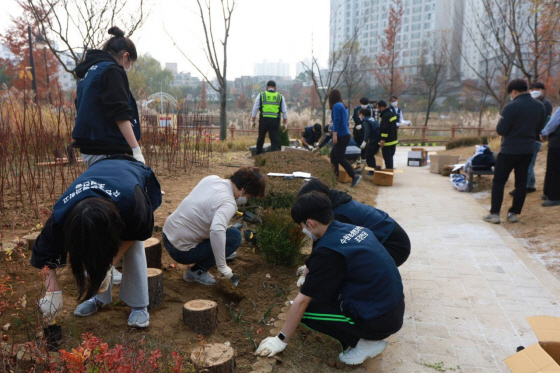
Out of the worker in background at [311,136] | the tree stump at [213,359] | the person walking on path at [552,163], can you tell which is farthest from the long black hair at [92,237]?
the worker in background at [311,136]

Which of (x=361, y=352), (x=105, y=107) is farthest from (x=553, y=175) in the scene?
(x=105, y=107)

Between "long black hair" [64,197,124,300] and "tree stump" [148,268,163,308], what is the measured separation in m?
0.89

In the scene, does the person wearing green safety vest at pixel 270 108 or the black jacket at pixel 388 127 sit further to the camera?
the black jacket at pixel 388 127

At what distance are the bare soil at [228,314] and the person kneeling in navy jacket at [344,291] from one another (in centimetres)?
17

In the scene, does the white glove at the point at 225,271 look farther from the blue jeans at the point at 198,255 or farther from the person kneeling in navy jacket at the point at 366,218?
the person kneeling in navy jacket at the point at 366,218

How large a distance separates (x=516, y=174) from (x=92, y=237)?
5663 millimetres

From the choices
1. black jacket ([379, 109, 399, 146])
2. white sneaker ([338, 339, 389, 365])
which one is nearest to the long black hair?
white sneaker ([338, 339, 389, 365])

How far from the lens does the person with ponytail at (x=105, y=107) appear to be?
2.93 metres

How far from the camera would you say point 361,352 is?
267 centimetres

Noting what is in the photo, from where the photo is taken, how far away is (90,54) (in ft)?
10.0

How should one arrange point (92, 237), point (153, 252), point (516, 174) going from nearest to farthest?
point (92, 237) → point (153, 252) → point (516, 174)

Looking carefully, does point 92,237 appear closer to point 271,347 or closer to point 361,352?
point 271,347

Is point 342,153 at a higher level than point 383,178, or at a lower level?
higher

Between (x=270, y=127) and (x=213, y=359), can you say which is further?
(x=270, y=127)
